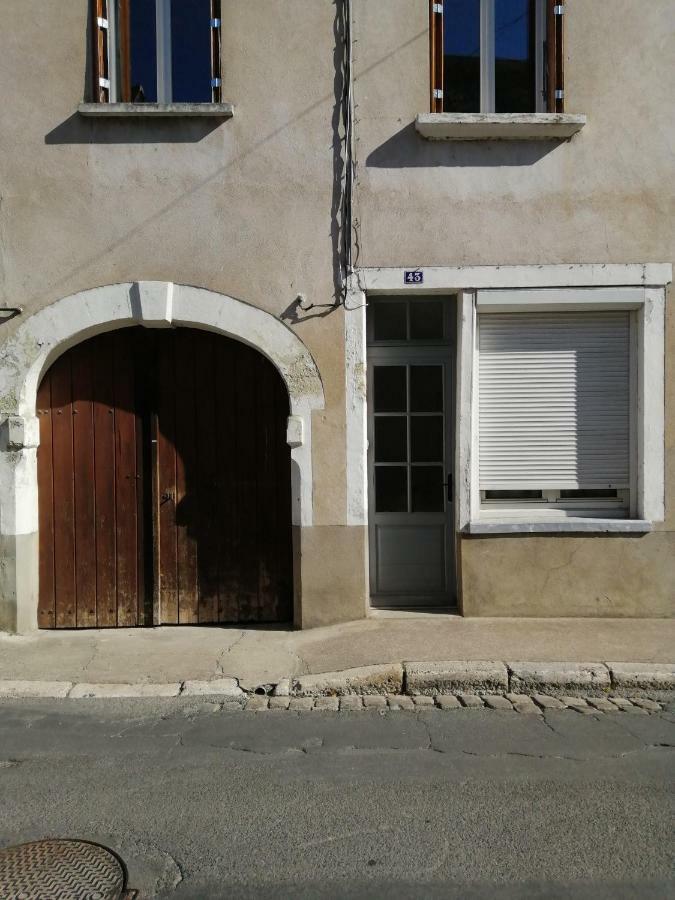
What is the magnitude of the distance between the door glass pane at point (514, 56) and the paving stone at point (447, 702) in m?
4.75

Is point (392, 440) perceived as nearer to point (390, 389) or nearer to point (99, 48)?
point (390, 389)

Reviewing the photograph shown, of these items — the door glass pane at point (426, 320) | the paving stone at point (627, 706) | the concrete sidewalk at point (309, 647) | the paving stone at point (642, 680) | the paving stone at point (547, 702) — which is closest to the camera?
the paving stone at point (627, 706)

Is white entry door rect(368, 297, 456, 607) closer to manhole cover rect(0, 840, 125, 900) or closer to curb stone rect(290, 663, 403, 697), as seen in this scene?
curb stone rect(290, 663, 403, 697)

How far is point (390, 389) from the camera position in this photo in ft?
23.5

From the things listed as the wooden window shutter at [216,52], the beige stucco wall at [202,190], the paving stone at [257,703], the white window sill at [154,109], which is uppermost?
the wooden window shutter at [216,52]

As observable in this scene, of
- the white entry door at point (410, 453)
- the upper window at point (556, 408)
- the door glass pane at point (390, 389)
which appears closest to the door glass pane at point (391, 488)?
the white entry door at point (410, 453)

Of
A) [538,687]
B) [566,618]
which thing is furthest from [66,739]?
[566,618]

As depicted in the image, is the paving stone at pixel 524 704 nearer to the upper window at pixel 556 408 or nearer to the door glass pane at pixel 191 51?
the upper window at pixel 556 408

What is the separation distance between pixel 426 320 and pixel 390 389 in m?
0.67

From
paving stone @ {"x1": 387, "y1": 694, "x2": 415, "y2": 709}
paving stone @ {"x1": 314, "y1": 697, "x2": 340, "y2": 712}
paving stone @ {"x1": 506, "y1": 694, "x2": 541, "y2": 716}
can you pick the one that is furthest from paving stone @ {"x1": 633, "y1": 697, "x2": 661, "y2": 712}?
paving stone @ {"x1": 314, "y1": 697, "x2": 340, "y2": 712}

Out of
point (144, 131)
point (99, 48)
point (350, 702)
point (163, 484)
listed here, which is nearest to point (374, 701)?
point (350, 702)

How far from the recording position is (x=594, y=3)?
6586mm

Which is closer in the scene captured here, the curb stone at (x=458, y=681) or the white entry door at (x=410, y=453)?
the curb stone at (x=458, y=681)

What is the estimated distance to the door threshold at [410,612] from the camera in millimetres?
6828
